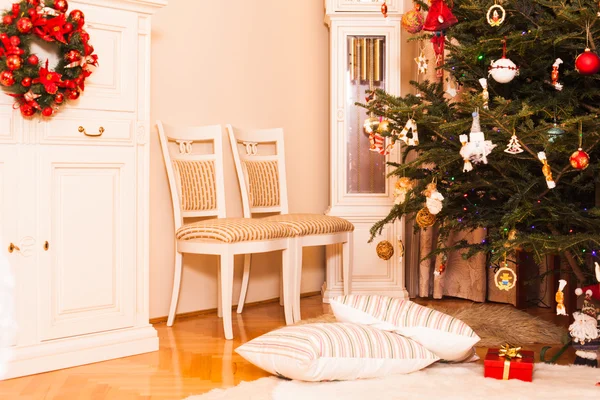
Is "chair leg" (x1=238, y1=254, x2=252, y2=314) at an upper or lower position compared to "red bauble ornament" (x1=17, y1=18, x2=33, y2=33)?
lower

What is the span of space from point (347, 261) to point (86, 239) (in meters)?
1.52

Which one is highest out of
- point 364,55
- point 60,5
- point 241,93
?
point 364,55

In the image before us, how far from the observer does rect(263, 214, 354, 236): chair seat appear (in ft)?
11.7

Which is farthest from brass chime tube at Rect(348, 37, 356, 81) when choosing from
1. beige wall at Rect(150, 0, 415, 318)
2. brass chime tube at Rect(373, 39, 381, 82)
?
beige wall at Rect(150, 0, 415, 318)

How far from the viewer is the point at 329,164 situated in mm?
4500

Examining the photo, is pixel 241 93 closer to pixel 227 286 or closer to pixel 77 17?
pixel 227 286

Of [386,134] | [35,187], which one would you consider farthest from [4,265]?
[386,134]

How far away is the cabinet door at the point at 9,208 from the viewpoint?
2.64 m

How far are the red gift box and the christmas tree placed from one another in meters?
0.34

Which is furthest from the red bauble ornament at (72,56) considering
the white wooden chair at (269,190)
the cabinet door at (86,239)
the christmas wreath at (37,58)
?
the white wooden chair at (269,190)

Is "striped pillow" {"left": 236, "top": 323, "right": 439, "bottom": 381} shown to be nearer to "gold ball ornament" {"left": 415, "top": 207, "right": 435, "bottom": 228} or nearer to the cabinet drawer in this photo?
"gold ball ornament" {"left": 415, "top": 207, "right": 435, "bottom": 228}

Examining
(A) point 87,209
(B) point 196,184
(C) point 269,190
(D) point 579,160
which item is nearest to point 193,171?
(B) point 196,184

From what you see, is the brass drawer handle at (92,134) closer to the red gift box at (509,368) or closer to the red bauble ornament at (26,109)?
the red bauble ornament at (26,109)

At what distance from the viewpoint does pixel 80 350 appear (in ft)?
9.29
